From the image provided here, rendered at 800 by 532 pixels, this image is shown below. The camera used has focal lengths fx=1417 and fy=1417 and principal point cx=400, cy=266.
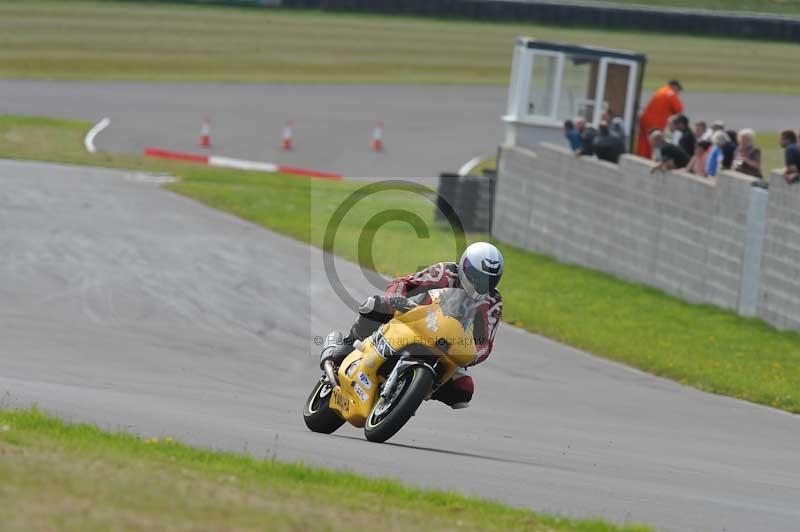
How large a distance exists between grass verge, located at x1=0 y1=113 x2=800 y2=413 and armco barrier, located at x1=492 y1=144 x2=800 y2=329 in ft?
1.04

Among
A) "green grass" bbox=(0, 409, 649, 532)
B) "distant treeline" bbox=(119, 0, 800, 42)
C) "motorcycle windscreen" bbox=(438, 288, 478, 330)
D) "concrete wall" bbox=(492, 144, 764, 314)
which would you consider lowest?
"concrete wall" bbox=(492, 144, 764, 314)

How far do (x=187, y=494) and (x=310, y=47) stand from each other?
44875mm

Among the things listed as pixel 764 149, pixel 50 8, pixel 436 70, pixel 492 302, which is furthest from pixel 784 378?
pixel 50 8

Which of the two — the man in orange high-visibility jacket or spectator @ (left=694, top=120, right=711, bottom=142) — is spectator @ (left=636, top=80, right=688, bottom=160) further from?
spectator @ (left=694, top=120, right=711, bottom=142)

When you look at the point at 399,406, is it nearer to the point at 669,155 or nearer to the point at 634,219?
the point at 669,155

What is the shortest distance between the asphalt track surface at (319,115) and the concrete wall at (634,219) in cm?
783

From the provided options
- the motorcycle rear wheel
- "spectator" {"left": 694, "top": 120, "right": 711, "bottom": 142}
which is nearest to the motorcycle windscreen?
the motorcycle rear wheel

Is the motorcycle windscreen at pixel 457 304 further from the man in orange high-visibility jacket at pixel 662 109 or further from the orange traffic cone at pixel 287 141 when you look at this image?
the orange traffic cone at pixel 287 141

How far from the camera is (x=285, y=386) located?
44.2 feet

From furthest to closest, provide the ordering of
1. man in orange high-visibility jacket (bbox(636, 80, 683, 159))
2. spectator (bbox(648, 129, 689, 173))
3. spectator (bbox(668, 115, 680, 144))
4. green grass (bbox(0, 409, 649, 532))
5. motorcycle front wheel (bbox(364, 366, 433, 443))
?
man in orange high-visibility jacket (bbox(636, 80, 683, 159)) < spectator (bbox(648, 129, 689, 173)) < spectator (bbox(668, 115, 680, 144)) < motorcycle front wheel (bbox(364, 366, 433, 443)) < green grass (bbox(0, 409, 649, 532))

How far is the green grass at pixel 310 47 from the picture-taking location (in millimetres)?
47062

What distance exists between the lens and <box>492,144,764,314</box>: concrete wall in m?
18.7

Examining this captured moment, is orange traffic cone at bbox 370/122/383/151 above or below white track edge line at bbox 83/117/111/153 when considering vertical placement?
above

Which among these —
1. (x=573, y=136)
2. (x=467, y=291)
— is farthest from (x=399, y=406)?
(x=573, y=136)
